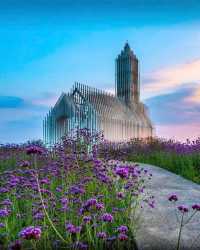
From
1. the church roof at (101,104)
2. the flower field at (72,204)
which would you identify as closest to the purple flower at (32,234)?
the flower field at (72,204)

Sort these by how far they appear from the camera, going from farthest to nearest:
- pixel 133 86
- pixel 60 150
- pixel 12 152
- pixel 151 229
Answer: pixel 133 86, pixel 12 152, pixel 60 150, pixel 151 229

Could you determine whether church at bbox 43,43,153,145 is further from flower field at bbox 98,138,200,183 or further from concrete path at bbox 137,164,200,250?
concrete path at bbox 137,164,200,250

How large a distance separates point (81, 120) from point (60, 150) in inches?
647

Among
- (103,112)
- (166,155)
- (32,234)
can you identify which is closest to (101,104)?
(103,112)

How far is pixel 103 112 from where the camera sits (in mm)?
24719

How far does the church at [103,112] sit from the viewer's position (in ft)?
79.4

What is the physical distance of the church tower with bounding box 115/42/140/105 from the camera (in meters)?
31.7

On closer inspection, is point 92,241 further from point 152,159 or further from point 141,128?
point 141,128

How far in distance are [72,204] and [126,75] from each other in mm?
27032

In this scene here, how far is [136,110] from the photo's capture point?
32.1 m

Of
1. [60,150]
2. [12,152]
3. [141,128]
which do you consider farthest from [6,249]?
[141,128]

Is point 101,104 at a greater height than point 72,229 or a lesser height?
greater

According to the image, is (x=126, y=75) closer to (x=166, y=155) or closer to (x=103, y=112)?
(x=103, y=112)

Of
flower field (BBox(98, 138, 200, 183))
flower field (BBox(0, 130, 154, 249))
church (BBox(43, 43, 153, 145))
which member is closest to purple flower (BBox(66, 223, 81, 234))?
flower field (BBox(0, 130, 154, 249))
